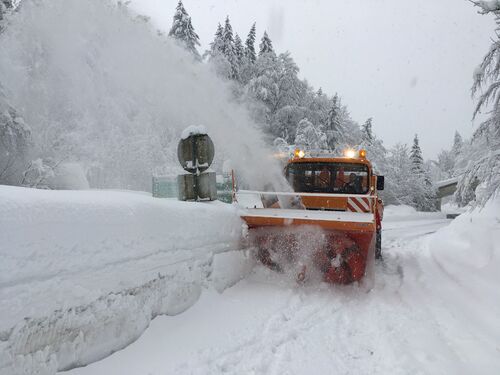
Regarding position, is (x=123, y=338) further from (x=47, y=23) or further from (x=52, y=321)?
(x=47, y=23)

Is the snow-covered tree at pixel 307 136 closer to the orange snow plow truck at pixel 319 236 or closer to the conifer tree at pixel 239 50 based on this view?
the conifer tree at pixel 239 50

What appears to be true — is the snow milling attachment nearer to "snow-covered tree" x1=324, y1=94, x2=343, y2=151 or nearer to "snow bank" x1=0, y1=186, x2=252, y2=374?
"snow bank" x1=0, y1=186, x2=252, y2=374

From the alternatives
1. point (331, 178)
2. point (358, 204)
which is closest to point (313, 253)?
point (358, 204)

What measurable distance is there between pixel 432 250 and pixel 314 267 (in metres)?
5.94

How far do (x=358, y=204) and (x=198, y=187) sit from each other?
3195 millimetres

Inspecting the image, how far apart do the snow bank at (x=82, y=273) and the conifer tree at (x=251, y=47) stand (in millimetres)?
28823

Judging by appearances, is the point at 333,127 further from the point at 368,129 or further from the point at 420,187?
the point at 420,187

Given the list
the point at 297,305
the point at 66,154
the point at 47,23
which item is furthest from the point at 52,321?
the point at 66,154

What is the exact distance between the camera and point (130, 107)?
16469 mm

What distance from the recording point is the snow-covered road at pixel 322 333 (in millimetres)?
3375

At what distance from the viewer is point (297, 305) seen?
17.2ft

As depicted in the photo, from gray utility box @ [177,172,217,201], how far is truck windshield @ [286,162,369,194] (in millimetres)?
2424

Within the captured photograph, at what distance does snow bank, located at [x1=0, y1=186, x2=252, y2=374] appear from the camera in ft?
8.44

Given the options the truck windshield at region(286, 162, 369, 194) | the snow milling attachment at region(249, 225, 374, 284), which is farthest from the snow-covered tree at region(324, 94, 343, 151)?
the snow milling attachment at region(249, 225, 374, 284)
